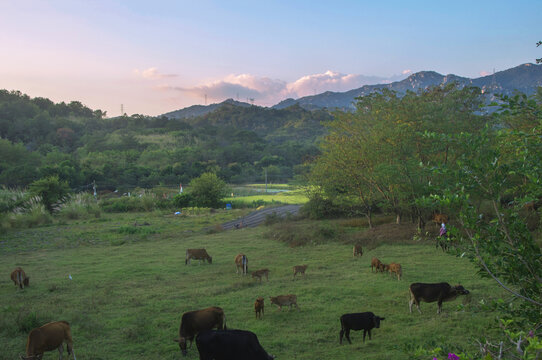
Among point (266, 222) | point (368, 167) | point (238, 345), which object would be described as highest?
point (368, 167)

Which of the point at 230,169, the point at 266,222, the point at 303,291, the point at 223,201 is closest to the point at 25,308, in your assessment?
the point at 303,291

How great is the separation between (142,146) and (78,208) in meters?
59.6

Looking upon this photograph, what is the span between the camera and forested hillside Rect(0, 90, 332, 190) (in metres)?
61.8

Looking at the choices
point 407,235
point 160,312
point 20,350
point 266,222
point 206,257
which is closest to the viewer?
point 20,350

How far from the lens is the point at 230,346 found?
6.70 metres

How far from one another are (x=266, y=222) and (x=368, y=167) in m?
10.2

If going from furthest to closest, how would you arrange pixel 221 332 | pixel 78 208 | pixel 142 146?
pixel 142 146, pixel 78 208, pixel 221 332

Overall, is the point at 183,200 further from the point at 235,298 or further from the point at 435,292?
the point at 435,292

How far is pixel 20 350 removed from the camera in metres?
8.08

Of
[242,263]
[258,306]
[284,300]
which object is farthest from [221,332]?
[242,263]

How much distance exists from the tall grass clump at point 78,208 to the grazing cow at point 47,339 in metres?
33.3

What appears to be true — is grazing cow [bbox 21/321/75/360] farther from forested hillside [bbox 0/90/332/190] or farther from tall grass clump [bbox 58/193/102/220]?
tall grass clump [bbox 58/193/102/220]

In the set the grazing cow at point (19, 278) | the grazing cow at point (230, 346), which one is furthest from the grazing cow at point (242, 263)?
the grazing cow at point (230, 346)

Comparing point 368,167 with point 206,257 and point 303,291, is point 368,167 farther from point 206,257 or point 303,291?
point 303,291
